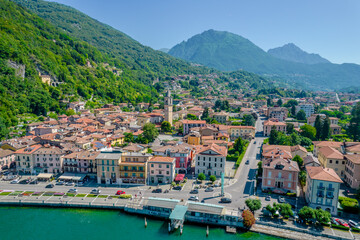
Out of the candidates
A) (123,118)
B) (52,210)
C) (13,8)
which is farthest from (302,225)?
(13,8)

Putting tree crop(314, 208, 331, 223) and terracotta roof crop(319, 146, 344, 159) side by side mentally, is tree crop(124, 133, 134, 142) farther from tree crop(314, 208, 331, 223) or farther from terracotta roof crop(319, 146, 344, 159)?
tree crop(314, 208, 331, 223)

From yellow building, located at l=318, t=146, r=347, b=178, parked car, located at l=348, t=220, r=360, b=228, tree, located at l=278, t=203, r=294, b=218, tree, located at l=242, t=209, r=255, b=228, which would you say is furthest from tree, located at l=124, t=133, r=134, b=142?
parked car, located at l=348, t=220, r=360, b=228

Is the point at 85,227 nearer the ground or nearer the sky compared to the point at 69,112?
nearer the ground

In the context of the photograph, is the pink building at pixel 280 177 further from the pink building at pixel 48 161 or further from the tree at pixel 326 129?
the tree at pixel 326 129

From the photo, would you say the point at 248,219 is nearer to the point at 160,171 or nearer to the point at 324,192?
the point at 324,192

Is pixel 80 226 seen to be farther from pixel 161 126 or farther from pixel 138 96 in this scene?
pixel 138 96

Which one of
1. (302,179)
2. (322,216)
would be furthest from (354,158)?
(322,216)
